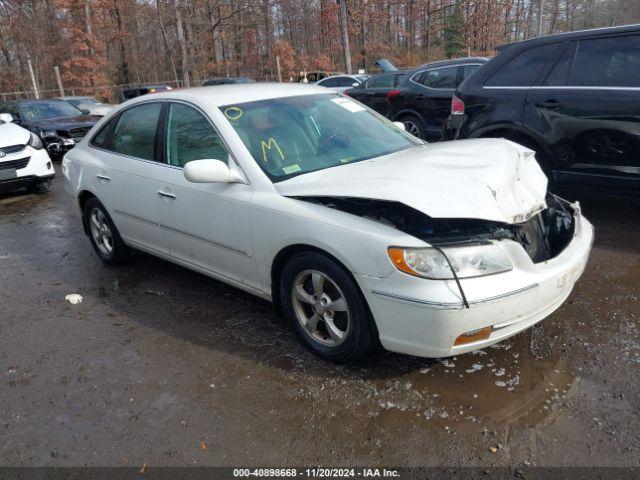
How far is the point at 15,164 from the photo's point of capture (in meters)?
7.98

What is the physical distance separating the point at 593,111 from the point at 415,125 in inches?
189

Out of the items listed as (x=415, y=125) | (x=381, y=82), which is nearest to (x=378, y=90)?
(x=381, y=82)

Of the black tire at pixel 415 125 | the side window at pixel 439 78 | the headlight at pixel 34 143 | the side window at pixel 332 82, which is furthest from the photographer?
the side window at pixel 332 82

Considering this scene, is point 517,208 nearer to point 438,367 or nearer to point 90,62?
point 438,367

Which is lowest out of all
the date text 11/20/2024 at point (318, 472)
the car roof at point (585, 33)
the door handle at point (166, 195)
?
the date text 11/20/2024 at point (318, 472)

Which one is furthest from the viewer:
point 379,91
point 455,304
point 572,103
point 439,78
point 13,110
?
point 13,110

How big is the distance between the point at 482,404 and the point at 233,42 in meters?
44.2

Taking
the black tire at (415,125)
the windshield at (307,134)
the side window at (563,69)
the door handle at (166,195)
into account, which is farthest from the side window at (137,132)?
the black tire at (415,125)

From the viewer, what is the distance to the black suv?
4.64 meters

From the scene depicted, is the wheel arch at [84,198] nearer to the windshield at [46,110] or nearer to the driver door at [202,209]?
the driver door at [202,209]

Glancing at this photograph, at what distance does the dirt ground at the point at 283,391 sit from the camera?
2.44 m

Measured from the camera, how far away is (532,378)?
9.36 feet

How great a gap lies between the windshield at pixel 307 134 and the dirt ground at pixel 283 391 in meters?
1.14

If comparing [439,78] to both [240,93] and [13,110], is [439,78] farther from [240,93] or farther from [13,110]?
[13,110]
